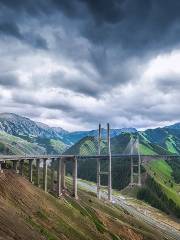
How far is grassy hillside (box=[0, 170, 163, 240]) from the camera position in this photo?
272 ft

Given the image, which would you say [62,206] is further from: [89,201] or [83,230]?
[89,201]

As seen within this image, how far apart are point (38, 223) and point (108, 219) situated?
56.1 metres

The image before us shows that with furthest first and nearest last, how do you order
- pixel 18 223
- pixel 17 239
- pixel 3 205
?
pixel 3 205 < pixel 18 223 < pixel 17 239

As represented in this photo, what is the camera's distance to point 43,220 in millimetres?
101812

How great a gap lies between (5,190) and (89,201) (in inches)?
3030

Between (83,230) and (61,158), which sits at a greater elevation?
(61,158)

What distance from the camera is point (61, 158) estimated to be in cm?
18088

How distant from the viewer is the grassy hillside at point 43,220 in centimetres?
8300

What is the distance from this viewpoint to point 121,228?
143m

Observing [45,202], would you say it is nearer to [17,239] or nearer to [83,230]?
[83,230]

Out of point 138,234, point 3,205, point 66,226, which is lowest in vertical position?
point 138,234

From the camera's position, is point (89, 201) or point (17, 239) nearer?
point (17, 239)

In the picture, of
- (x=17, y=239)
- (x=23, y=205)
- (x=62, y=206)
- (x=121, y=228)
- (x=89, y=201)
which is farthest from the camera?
(x=89, y=201)

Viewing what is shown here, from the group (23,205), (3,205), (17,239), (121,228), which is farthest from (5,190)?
(121,228)
